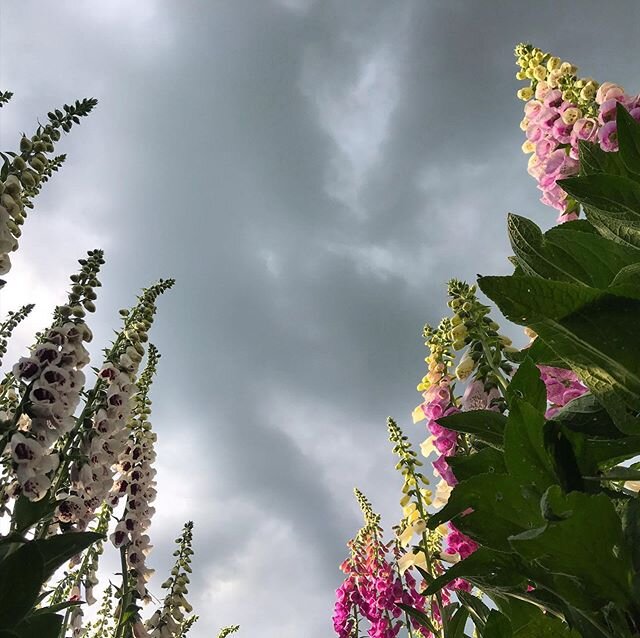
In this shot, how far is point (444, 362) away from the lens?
9.47 ft

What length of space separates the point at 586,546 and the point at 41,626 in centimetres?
129

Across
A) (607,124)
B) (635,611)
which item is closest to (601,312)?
(635,611)

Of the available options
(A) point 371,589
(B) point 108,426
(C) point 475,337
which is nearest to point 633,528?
(C) point 475,337

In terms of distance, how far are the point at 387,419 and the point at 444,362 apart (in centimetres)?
140

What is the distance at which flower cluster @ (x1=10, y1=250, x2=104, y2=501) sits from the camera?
8.02ft

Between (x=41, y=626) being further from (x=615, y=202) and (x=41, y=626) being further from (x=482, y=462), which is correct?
(x=615, y=202)

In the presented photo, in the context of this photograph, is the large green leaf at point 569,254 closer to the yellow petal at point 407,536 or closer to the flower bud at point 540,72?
the flower bud at point 540,72

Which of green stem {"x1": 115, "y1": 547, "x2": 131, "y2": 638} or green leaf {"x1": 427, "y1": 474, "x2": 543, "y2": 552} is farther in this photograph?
green stem {"x1": 115, "y1": 547, "x2": 131, "y2": 638}

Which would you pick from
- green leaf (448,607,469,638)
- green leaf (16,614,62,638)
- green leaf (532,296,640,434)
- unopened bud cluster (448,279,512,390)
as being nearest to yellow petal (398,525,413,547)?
unopened bud cluster (448,279,512,390)

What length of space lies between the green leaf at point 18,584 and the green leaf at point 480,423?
104cm

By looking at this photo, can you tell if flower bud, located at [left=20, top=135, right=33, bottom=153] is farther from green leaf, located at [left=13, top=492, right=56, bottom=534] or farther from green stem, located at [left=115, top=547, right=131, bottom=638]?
green stem, located at [left=115, top=547, right=131, bottom=638]

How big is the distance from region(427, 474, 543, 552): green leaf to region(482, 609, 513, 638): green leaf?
0.60 feet

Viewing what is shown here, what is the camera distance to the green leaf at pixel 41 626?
123 cm

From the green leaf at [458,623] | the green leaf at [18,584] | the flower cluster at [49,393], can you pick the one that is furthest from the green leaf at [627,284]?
the flower cluster at [49,393]
